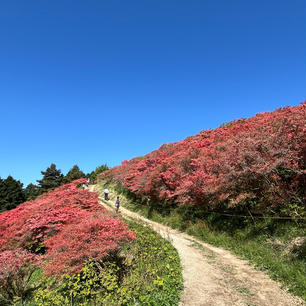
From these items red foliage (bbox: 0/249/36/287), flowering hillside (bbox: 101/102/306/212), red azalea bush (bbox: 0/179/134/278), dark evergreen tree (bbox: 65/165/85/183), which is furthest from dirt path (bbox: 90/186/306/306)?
dark evergreen tree (bbox: 65/165/85/183)

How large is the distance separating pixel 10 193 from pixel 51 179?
7.26 meters

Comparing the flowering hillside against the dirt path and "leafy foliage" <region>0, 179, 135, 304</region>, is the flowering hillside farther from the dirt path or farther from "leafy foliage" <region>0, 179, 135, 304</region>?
"leafy foliage" <region>0, 179, 135, 304</region>

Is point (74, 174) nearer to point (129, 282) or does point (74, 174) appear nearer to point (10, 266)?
point (10, 266)

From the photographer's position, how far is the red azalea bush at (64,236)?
5344 mm

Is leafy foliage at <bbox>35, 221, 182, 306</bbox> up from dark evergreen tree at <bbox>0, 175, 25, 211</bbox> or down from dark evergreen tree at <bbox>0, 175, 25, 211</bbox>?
down

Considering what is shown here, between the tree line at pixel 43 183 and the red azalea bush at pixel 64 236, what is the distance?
25990mm

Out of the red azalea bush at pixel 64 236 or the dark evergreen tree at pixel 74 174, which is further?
the dark evergreen tree at pixel 74 174

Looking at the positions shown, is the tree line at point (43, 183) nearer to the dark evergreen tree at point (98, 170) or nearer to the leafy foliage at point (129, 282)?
the dark evergreen tree at point (98, 170)

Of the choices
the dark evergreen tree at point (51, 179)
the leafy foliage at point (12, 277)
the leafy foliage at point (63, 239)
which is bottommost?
the leafy foliage at point (12, 277)

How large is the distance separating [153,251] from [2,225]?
374 inches

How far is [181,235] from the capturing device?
8906 mm

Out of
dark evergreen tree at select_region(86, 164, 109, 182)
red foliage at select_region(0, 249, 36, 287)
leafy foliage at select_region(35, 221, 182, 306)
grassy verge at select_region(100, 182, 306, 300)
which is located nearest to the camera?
leafy foliage at select_region(35, 221, 182, 306)

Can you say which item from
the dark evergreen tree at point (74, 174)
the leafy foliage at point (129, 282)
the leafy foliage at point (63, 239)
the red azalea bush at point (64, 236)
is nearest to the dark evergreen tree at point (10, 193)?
the dark evergreen tree at point (74, 174)

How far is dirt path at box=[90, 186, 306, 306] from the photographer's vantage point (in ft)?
12.5
